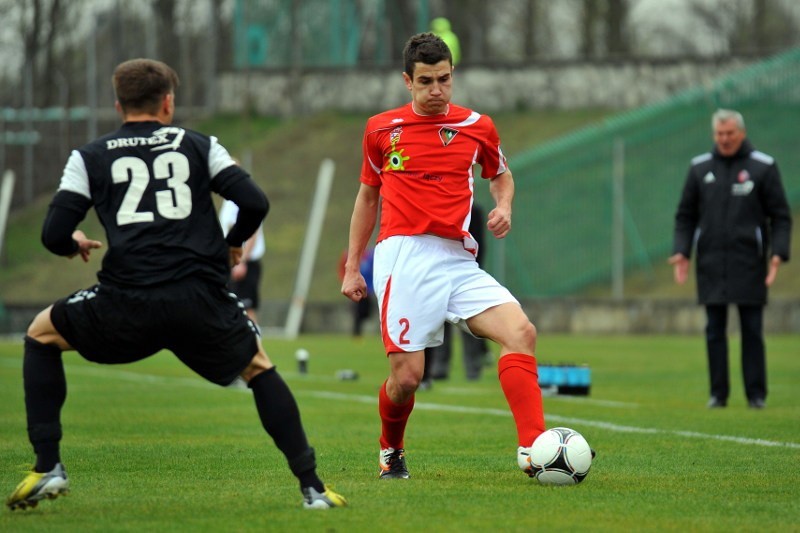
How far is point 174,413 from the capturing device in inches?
469

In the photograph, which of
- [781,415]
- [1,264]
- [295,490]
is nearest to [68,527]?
[295,490]

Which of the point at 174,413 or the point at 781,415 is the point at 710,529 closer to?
the point at 781,415

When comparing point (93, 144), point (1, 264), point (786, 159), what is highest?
point (93, 144)

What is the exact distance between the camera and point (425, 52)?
7344 millimetres

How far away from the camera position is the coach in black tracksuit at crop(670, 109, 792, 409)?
40.1ft

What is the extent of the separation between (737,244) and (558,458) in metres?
5.67

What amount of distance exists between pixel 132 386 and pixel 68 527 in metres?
9.60

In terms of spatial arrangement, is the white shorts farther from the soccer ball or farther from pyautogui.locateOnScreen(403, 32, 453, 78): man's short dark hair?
pyautogui.locateOnScreen(403, 32, 453, 78): man's short dark hair

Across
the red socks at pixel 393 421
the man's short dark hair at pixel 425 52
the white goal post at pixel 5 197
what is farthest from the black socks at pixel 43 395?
the white goal post at pixel 5 197

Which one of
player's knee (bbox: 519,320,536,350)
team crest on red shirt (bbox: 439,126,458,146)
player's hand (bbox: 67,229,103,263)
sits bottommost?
player's knee (bbox: 519,320,536,350)

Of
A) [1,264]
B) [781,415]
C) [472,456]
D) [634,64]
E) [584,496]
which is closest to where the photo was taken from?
[584,496]

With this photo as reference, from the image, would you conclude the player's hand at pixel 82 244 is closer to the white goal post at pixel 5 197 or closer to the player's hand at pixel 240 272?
the player's hand at pixel 240 272

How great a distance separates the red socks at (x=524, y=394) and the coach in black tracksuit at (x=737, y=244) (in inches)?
206

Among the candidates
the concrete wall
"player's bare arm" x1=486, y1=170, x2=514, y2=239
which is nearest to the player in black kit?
"player's bare arm" x1=486, y1=170, x2=514, y2=239
